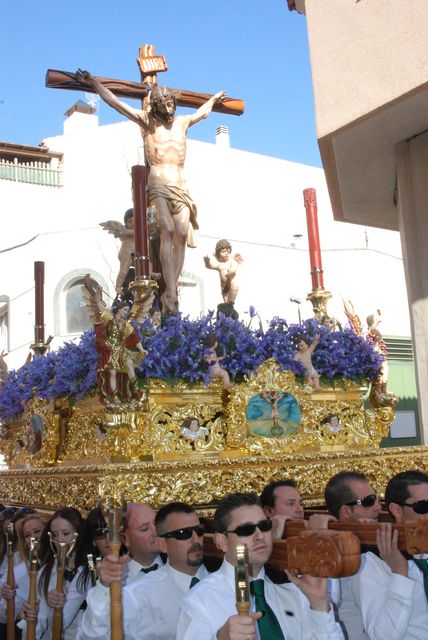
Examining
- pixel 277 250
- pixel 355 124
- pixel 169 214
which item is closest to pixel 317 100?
pixel 355 124

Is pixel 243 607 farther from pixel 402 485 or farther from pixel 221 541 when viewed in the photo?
pixel 402 485

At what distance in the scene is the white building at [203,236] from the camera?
2070 centimetres

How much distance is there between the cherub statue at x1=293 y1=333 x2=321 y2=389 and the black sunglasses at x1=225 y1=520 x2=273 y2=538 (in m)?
2.40

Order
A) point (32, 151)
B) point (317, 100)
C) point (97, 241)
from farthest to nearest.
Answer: point (32, 151)
point (97, 241)
point (317, 100)

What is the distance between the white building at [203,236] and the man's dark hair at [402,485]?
17.2m

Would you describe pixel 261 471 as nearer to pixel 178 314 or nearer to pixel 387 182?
pixel 178 314

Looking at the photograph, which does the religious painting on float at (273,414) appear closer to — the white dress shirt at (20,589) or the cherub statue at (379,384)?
the cherub statue at (379,384)

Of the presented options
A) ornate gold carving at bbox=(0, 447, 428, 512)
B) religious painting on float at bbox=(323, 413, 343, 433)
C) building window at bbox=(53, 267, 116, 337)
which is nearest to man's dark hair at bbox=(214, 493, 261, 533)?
ornate gold carving at bbox=(0, 447, 428, 512)

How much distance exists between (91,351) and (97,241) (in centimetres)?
1628

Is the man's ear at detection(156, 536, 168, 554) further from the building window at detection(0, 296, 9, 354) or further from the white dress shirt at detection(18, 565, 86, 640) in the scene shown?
the building window at detection(0, 296, 9, 354)

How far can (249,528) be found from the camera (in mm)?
2789

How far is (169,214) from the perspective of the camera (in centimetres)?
593

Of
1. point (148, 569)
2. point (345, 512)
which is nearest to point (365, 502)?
point (345, 512)

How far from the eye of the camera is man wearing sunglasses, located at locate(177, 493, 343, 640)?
264cm
